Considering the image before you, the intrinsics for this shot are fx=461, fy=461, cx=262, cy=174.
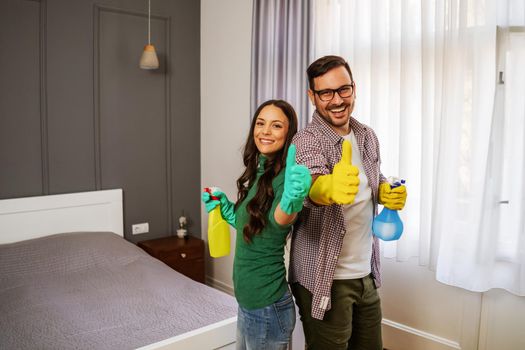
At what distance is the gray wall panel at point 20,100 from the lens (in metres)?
2.78

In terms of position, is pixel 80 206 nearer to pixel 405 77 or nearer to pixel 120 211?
pixel 120 211

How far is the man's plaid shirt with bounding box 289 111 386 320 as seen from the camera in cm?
136

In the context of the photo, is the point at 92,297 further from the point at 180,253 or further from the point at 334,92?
the point at 334,92

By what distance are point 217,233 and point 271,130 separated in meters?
0.43

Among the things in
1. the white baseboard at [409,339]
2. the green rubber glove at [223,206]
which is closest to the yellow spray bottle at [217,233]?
the green rubber glove at [223,206]

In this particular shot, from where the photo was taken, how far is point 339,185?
1.15 meters

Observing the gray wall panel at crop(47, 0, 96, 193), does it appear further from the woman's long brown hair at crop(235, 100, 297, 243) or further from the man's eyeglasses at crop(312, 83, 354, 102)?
the man's eyeglasses at crop(312, 83, 354, 102)

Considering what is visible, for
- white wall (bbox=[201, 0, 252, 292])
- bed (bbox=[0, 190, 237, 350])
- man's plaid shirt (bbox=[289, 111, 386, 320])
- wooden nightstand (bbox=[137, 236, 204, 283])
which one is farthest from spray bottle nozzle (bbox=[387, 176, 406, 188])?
wooden nightstand (bbox=[137, 236, 204, 283])

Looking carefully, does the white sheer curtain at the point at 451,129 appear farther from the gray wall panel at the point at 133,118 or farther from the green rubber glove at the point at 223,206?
the gray wall panel at the point at 133,118

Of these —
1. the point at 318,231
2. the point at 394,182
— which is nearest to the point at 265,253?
the point at 318,231

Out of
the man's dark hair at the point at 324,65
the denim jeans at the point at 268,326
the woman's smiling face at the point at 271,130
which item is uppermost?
the man's dark hair at the point at 324,65

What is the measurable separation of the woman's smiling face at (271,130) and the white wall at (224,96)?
1.84 metres

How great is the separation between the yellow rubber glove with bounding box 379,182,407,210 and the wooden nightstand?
205cm

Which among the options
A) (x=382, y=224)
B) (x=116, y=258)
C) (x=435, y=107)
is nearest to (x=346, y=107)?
(x=382, y=224)
